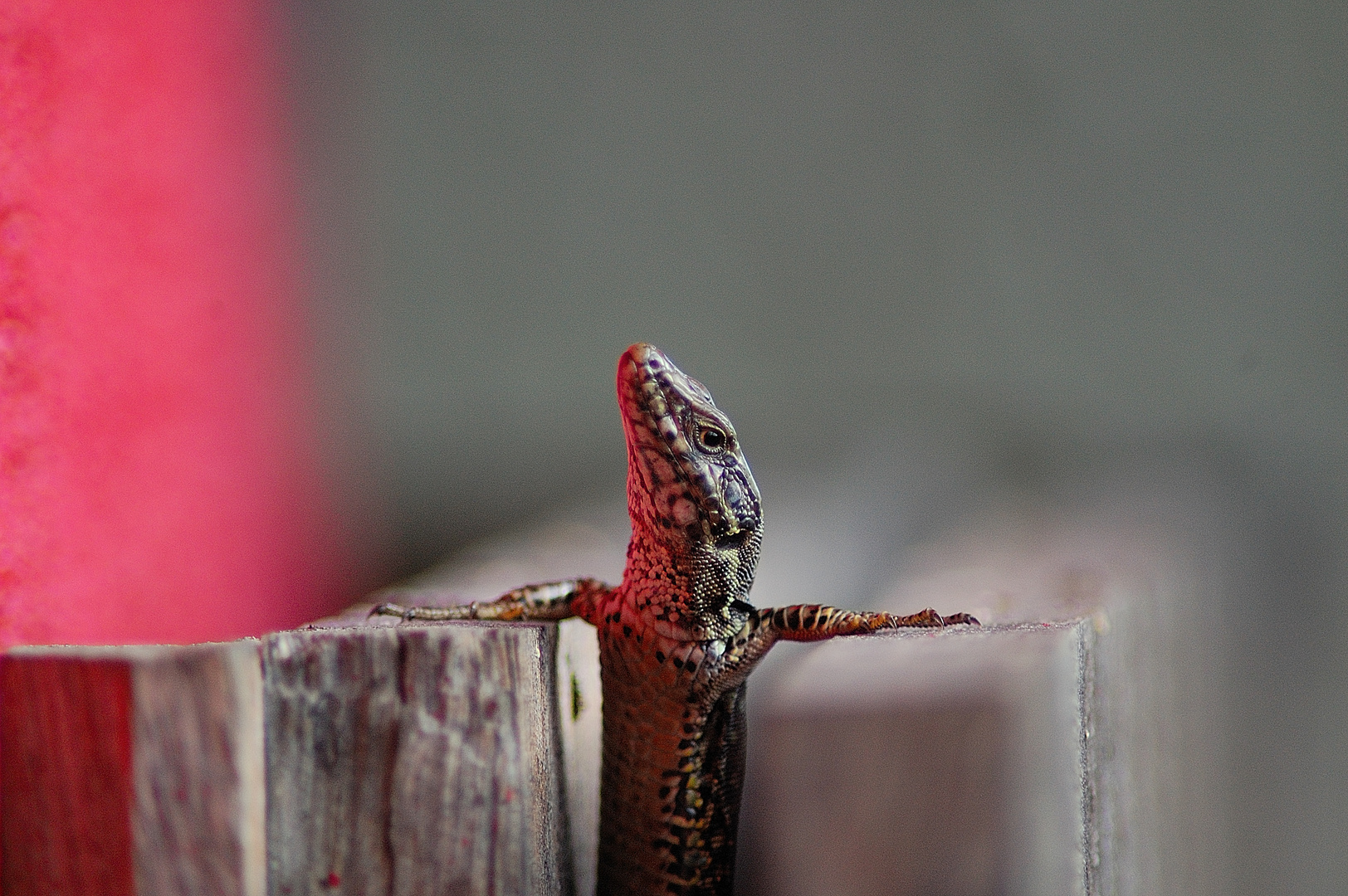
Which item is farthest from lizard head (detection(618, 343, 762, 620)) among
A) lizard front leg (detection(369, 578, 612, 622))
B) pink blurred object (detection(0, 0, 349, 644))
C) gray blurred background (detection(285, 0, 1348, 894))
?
gray blurred background (detection(285, 0, 1348, 894))

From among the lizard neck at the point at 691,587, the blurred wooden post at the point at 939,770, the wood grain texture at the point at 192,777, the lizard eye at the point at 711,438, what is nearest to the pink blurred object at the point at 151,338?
the wood grain texture at the point at 192,777

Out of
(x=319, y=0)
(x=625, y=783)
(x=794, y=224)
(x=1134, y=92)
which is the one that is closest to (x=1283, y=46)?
(x=1134, y=92)

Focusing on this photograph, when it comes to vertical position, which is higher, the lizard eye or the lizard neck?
the lizard eye

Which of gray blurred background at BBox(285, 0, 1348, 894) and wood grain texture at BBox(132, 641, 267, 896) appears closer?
wood grain texture at BBox(132, 641, 267, 896)

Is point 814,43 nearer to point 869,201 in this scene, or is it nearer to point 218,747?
point 869,201

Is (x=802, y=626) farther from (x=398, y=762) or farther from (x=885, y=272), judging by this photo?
(x=885, y=272)

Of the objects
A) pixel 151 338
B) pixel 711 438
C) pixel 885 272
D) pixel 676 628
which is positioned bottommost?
pixel 676 628

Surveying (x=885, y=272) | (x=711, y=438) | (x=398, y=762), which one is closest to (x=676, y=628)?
(x=711, y=438)

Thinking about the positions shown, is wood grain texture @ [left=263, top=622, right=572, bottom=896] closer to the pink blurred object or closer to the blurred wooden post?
the blurred wooden post
